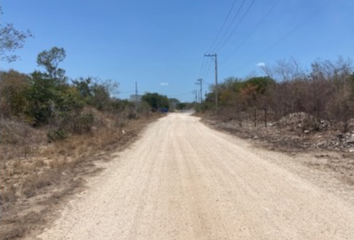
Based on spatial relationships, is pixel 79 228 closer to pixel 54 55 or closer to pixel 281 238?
pixel 281 238

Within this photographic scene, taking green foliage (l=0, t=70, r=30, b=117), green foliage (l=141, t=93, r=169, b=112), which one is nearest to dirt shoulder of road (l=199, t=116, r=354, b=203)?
green foliage (l=0, t=70, r=30, b=117)

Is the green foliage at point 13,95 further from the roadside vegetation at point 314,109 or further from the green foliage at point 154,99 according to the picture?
the green foliage at point 154,99

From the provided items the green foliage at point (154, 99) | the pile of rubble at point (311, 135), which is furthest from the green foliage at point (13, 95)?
the green foliage at point (154, 99)

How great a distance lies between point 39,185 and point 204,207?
4.61 m

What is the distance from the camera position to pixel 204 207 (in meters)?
7.41

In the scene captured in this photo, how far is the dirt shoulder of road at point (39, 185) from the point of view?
6.69 m

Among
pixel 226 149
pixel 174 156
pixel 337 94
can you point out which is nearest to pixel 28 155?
pixel 174 156

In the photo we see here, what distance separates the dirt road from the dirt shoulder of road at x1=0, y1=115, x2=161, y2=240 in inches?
14.4

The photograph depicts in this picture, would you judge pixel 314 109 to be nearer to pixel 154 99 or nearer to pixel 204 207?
pixel 204 207

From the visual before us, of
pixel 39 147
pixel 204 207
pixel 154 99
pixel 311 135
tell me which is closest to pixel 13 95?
pixel 39 147

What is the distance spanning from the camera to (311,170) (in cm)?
1141

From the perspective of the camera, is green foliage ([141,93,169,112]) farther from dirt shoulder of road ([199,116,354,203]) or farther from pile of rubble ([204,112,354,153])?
dirt shoulder of road ([199,116,354,203])

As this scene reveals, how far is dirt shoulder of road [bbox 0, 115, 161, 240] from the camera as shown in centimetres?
669

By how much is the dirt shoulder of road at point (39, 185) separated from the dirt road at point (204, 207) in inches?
14.4
